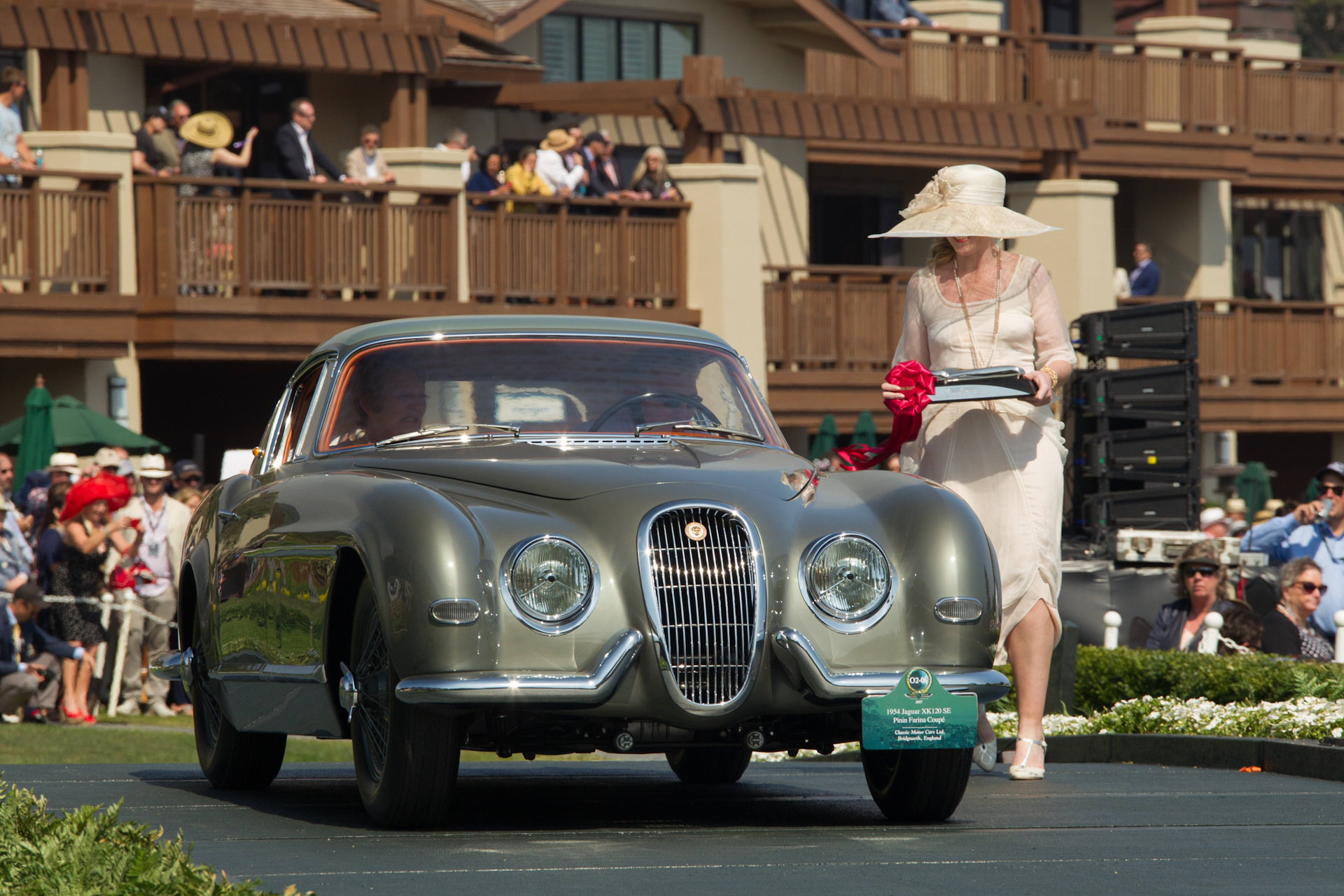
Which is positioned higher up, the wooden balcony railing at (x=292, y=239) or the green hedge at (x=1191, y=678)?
the wooden balcony railing at (x=292, y=239)

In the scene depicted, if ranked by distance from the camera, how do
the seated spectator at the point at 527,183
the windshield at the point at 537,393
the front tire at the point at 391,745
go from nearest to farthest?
the front tire at the point at 391,745 → the windshield at the point at 537,393 → the seated spectator at the point at 527,183

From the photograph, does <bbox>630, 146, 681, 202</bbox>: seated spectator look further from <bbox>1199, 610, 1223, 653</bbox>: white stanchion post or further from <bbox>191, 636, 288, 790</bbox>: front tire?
<bbox>191, 636, 288, 790</bbox>: front tire

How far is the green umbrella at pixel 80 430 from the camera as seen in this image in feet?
68.2

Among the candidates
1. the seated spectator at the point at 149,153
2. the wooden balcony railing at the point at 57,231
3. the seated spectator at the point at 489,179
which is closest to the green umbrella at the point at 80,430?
the wooden balcony railing at the point at 57,231

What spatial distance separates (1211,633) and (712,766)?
194 inches

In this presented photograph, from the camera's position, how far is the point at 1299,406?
112 ft

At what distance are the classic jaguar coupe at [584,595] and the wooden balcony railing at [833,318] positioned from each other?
20.1 meters

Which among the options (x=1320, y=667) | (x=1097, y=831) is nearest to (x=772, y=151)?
(x=1320, y=667)

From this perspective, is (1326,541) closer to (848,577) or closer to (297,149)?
(848,577)

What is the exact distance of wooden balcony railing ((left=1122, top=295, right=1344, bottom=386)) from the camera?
33.6m

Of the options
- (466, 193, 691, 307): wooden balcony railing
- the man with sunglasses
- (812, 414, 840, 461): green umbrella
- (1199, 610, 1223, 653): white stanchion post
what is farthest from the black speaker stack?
(466, 193, 691, 307): wooden balcony railing

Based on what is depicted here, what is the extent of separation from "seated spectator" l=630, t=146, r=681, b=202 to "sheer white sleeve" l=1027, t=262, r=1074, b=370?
58.4 feet

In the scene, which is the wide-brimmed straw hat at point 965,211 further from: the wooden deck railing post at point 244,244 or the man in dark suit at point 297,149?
the man in dark suit at point 297,149

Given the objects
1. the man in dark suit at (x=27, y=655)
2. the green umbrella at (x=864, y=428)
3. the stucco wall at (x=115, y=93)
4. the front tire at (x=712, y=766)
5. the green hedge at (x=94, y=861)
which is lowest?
the man in dark suit at (x=27, y=655)
